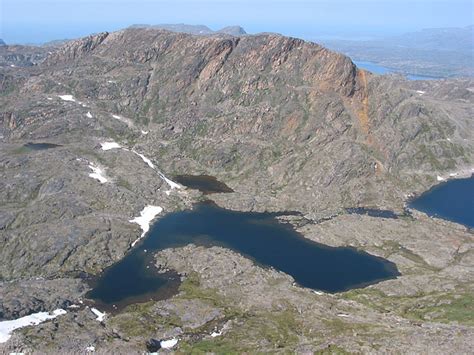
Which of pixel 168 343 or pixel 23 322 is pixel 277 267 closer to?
pixel 168 343

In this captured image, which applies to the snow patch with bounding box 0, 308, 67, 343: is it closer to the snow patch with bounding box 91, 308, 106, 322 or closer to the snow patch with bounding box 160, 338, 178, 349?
the snow patch with bounding box 91, 308, 106, 322

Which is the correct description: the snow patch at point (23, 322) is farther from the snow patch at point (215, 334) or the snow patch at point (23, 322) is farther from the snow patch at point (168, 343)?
the snow patch at point (215, 334)

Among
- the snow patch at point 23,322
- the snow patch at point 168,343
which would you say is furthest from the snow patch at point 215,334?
the snow patch at point 23,322

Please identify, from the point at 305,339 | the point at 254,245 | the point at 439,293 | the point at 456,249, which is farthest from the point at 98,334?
the point at 456,249

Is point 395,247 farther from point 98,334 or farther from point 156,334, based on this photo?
point 98,334

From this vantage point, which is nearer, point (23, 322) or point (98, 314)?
point (23, 322)

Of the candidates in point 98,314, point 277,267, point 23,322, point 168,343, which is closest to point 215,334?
point 168,343

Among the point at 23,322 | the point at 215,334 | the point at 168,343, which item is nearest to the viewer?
the point at 168,343
